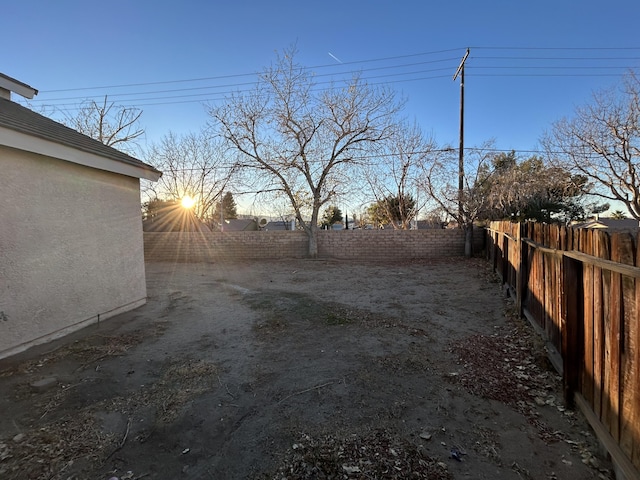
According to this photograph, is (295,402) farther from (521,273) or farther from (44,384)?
(521,273)

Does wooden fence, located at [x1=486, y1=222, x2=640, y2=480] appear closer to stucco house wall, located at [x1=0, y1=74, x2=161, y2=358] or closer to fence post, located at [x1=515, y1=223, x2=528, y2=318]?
fence post, located at [x1=515, y1=223, x2=528, y2=318]

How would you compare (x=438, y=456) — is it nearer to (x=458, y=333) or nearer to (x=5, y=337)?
(x=458, y=333)

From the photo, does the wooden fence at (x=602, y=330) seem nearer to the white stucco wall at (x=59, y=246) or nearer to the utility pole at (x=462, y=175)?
the white stucco wall at (x=59, y=246)

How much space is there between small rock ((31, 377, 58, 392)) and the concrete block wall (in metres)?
11.1

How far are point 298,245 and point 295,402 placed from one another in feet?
37.8

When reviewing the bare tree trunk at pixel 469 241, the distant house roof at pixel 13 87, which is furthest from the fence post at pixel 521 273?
the distant house roof at pixel 13 87

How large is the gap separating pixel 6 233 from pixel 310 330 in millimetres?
3704

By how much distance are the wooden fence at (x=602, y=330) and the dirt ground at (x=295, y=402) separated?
0.78 feet

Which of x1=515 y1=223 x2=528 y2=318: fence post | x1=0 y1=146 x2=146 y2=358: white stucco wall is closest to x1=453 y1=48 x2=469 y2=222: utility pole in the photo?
x1=515 y1=223 x2=528 y2=318: fence post

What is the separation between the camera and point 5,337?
3.63 m

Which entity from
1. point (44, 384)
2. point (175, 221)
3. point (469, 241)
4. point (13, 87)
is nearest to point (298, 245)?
point (469, 241)

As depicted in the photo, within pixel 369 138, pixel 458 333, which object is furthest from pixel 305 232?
pixel 458 333

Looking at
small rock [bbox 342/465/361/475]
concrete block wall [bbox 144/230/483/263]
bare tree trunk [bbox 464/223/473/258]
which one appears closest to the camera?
small rock [bbox 342/465/361/475]

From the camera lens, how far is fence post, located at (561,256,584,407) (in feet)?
8.05
